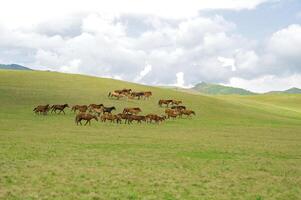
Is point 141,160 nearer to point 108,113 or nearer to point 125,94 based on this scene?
point 108,113

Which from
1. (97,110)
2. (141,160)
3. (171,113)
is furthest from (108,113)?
(141,160)

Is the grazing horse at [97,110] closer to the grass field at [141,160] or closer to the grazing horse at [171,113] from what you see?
the grass field at [141,160]

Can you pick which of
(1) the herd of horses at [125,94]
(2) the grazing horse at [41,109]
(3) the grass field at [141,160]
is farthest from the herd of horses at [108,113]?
(1) the herd of horses at [125,94]

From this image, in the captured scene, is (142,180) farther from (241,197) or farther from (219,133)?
(219,133)

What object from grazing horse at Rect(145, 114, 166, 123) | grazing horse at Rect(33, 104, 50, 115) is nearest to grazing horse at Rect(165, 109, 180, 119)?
grazing horse at Rect(145, 114, 166, 123)

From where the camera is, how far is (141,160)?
23859mm

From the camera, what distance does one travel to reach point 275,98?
120 metres

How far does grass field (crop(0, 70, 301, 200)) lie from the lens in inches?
675

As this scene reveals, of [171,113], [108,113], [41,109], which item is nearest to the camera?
[41,109]

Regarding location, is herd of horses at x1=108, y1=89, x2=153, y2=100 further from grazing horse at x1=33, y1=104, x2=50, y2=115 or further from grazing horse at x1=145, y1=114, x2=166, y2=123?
grazing horse at x1=145, y1=114, x2=166, y2=123

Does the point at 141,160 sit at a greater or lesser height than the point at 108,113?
lesser

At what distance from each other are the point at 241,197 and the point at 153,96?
5546 centimetres

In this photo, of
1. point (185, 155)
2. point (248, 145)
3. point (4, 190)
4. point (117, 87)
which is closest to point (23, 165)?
point (4, 190)

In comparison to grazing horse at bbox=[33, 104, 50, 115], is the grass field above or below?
below
